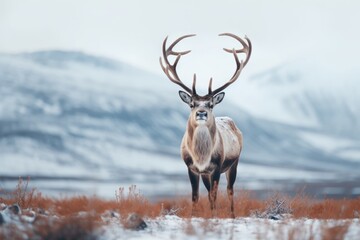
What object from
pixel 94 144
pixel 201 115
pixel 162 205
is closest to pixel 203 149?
pixel 201 115

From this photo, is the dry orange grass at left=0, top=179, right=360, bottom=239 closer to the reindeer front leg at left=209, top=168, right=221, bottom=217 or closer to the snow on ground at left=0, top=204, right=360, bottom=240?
the snow on ground at left=0, top=204, right=360, bottom=240

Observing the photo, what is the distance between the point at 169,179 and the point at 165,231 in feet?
404

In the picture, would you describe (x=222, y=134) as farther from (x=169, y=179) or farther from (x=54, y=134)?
(x=54, y=134)

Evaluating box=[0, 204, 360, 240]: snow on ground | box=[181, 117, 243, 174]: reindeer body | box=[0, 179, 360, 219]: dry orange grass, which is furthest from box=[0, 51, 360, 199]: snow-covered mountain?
box=[0, 204, 360, 240]: snow on ground

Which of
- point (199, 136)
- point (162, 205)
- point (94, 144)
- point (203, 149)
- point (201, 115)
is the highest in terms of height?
point (201, 115)

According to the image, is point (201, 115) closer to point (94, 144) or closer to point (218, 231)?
point (218, 231)

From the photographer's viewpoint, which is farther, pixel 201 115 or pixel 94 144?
pixel 94 144

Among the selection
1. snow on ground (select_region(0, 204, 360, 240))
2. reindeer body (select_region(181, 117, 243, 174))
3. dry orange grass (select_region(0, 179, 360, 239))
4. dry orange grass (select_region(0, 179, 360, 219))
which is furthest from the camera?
reindeer body (select_region(181, 117, 243, 174))

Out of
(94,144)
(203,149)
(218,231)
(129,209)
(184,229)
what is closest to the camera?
(218,231)

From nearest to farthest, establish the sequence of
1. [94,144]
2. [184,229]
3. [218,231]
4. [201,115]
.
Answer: [218,231] → [184,229] → [201,115] → [94,144]

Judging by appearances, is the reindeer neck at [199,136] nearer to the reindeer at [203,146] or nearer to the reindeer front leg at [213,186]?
the reindeer at [203,146]

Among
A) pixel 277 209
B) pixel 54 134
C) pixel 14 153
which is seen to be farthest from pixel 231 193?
pixel 54 134

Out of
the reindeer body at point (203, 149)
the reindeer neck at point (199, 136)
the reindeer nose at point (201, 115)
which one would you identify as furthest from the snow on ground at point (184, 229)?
the reindeer nose at point (201, 115)

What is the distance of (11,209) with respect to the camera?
9.40 m
